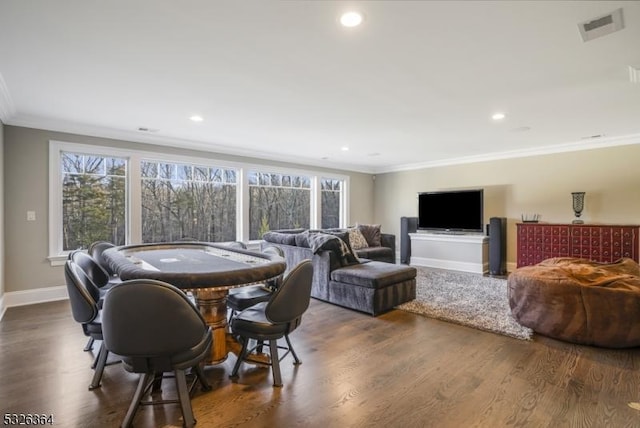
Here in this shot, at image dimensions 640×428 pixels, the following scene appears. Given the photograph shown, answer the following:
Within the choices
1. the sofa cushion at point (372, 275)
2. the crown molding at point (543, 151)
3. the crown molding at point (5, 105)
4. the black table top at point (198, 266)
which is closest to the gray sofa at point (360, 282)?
the sofa cushion at point (372, 275)

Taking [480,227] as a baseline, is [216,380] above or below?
below

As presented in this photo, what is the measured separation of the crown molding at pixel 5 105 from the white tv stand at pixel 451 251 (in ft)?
23.0

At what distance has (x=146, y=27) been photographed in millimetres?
2143

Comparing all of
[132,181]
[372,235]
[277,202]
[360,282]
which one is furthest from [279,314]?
[277,202]

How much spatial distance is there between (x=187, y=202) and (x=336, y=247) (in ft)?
9.87

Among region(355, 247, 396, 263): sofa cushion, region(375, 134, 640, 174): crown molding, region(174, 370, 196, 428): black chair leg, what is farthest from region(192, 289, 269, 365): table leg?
region(375, 134, 640, 174): crown molding

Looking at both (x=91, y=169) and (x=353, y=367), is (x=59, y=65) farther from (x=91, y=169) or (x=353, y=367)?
(x=353, y=367)

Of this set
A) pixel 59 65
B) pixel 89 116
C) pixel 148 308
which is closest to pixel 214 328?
pixel 148 308

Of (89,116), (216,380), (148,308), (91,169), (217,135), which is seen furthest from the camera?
(217,135)

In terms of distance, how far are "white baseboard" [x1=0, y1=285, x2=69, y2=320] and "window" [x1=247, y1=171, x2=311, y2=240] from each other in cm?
313

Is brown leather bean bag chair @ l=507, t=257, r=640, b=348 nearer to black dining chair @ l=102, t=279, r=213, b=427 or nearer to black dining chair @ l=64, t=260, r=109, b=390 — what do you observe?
black dining chair @ l=102, t=279, r=213, b=427

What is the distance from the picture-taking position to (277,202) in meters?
7.14

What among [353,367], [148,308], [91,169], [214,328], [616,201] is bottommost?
[353,367]

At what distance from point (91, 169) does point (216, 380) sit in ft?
13.3
